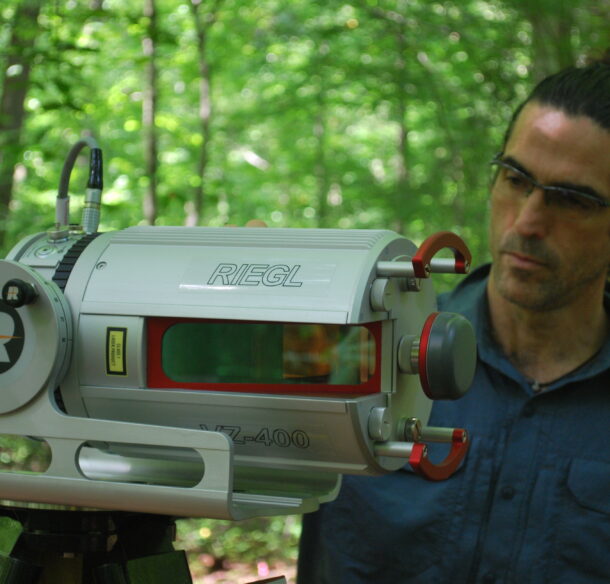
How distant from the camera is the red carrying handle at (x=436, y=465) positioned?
0.93 m

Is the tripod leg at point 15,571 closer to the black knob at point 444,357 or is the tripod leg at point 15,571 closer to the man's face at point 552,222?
the black knob at point 444,357

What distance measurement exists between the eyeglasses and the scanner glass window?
26.2 inches

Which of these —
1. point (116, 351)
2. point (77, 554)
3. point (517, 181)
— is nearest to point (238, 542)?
point (517, 181)

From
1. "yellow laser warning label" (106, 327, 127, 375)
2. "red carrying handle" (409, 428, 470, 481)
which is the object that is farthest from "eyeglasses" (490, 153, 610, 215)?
"yellow laser warning label" (106, 327, 127, 375)

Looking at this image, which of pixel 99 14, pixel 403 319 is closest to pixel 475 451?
pixel 403 319

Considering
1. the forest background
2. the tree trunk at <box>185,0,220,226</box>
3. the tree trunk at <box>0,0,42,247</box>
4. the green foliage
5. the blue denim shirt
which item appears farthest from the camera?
the green foliage

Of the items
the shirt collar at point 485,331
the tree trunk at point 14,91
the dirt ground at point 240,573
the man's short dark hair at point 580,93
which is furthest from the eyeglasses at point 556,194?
the dirt ground at point 240,573

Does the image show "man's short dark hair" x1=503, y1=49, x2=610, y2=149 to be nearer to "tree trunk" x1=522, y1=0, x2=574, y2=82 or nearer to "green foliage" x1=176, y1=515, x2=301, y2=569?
"tree trunk" x1=522, y1=0, x2=574, y2=82

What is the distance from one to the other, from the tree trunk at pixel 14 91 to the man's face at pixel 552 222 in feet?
5.30

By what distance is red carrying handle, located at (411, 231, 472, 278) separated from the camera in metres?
0.92

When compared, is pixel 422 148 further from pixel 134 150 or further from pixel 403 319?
pixel 403 319

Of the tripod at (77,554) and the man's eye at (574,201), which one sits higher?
the man's eye at (574,201)

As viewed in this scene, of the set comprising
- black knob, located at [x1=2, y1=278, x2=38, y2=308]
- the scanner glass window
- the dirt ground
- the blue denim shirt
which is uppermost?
black knob, located at [x1=2, y1=278, x2=38, y2=308]

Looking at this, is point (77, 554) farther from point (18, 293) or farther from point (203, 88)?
point (203, 88)
